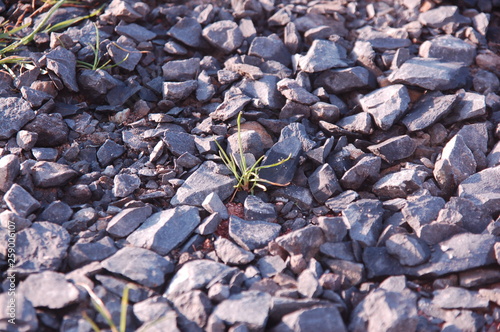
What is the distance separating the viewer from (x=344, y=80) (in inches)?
106

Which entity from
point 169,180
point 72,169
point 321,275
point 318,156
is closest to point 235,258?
point 321,275

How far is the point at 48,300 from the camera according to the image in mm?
1686

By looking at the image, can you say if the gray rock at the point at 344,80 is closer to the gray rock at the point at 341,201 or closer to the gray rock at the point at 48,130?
the gray rock at the point at 341,201

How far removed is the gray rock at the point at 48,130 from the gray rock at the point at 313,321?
145cm

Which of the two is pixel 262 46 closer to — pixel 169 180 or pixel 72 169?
pixel 169 180

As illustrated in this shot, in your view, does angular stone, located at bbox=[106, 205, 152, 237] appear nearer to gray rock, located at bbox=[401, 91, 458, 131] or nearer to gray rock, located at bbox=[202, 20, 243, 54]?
gray rock, located at bbox=[202, 20, 243, 54]

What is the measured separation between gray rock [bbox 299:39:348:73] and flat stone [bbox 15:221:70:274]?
1.55m

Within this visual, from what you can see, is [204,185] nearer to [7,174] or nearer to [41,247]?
[41,247]

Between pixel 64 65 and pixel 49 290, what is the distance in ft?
4.48

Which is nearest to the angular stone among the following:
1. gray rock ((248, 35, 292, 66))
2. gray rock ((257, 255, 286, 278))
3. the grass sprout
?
the grass sprout

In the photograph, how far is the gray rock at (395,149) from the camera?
2383 mm

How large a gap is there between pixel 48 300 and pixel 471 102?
2.17m

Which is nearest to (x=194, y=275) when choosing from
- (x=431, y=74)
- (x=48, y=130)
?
(x=48, y=130)

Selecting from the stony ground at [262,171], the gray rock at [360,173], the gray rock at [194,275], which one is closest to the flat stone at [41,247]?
the stony ground at [262,171]
